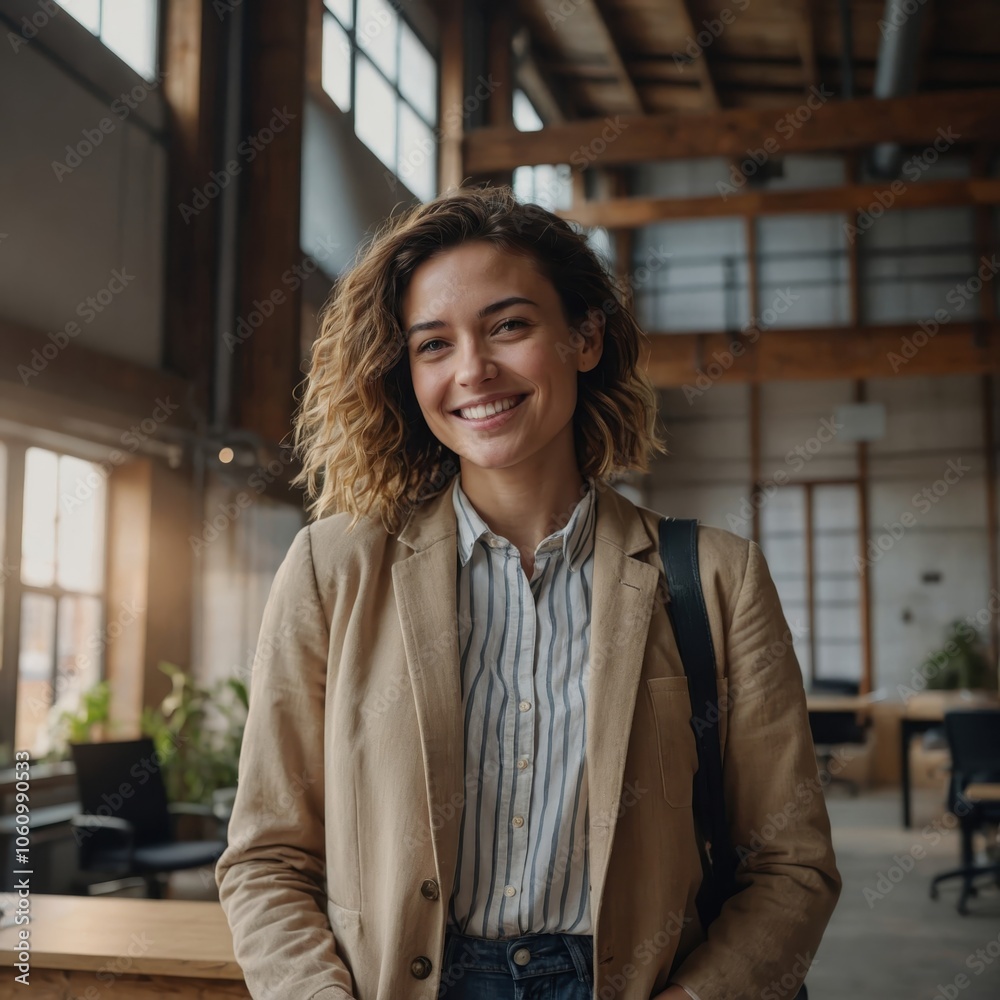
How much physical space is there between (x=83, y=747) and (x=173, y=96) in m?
3.57

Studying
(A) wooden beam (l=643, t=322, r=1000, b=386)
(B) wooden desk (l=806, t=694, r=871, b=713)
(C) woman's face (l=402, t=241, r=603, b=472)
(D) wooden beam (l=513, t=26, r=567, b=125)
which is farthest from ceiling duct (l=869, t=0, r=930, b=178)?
(C) woman's face (l=402, t=241, r=603, b=472)

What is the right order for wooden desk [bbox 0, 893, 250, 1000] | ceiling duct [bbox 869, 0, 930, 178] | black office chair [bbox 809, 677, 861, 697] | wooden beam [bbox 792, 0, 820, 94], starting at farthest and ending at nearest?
black office chair [bbox 809, 677, 861, 697] < wooden beam [bbox 792, 0, 820, 94] < ceiling duct [bbox 869, 0, 930, 178] < wooden desk [bbox 0, 893, 250, 1000]

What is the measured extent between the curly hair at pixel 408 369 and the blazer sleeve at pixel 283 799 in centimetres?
18

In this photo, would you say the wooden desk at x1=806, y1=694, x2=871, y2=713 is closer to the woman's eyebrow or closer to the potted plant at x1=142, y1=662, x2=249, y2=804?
the potted plant at x1=142, y1=662, x2=249, y2=804

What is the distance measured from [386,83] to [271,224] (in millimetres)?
2661

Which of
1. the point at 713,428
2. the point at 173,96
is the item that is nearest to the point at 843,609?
the point at 713,428

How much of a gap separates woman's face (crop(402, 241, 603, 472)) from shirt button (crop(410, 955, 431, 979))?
1.93 ft

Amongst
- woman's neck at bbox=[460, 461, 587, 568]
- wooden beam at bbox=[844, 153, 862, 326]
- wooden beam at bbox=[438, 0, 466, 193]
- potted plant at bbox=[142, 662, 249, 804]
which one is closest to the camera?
woman's neck at bbox=[460, 461, 587, 568]

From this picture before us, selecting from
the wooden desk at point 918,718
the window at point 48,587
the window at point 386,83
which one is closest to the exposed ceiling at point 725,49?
the window at point 386,83

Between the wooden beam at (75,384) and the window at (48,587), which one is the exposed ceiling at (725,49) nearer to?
the wooden beam at (75,384)

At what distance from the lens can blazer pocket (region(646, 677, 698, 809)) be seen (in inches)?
54.6

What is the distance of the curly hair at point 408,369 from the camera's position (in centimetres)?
154

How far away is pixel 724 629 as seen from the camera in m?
1.45

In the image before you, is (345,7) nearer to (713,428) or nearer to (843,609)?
(713,428)
